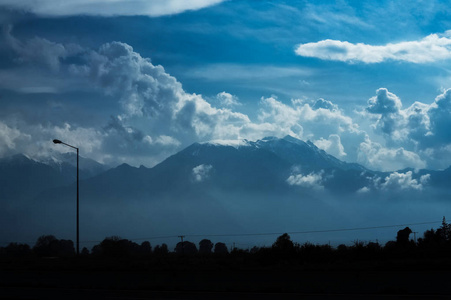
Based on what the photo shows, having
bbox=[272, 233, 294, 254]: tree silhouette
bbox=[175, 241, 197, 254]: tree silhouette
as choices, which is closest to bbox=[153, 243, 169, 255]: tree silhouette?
bbox=[175, 241, 197, 254]: tree silhouette

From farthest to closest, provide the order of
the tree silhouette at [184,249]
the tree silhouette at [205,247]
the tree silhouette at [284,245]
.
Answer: the tree silhouette at [205,247] → the tree silhouette at [184,249] → the tree silhouette at [284,245]

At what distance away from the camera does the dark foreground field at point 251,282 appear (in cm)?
1611

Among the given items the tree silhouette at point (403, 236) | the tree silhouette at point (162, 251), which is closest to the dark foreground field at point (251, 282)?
the tree silhouette at point (403, 236)

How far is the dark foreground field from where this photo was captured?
16109mm

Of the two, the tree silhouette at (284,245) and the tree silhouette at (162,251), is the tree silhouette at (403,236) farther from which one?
the tree silhouette at (162,251)

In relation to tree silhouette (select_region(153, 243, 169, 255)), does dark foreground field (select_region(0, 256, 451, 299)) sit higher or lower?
lower

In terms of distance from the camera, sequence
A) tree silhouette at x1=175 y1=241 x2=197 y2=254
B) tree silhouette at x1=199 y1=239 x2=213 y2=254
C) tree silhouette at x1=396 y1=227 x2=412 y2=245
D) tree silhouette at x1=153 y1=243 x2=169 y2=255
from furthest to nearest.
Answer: tree silhouette at x1=153 y1=243 x2=169 y2=255 → tree silhouette at x1=199 y1=239 x2=213 y2=254 → tree silhouette at x1=175 y1=241 x2=197 y2=254 → tree silhouette at x1=396 y1=227 x2=412 y2=245

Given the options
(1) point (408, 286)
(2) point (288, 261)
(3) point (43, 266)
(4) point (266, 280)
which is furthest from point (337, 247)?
(3) point (43, 266)

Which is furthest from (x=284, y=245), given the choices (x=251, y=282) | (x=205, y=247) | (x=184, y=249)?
(x=205, y=247)

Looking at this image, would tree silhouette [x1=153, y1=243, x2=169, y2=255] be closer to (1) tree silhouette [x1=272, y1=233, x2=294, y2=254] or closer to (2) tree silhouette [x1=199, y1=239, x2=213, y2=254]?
(2) tree silhouette [x1=199, y1=239, x2=213, y2=254]

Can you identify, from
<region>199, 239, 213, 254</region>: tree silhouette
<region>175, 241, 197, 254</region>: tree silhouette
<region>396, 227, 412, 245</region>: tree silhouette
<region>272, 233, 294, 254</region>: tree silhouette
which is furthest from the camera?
<region>199, 239, 213, 254</region>: tree silhouette

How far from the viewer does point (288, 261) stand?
2831cm

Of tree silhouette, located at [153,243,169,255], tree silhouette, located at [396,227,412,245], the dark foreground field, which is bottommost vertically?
the dark foreground field

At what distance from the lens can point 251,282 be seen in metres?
19.8
